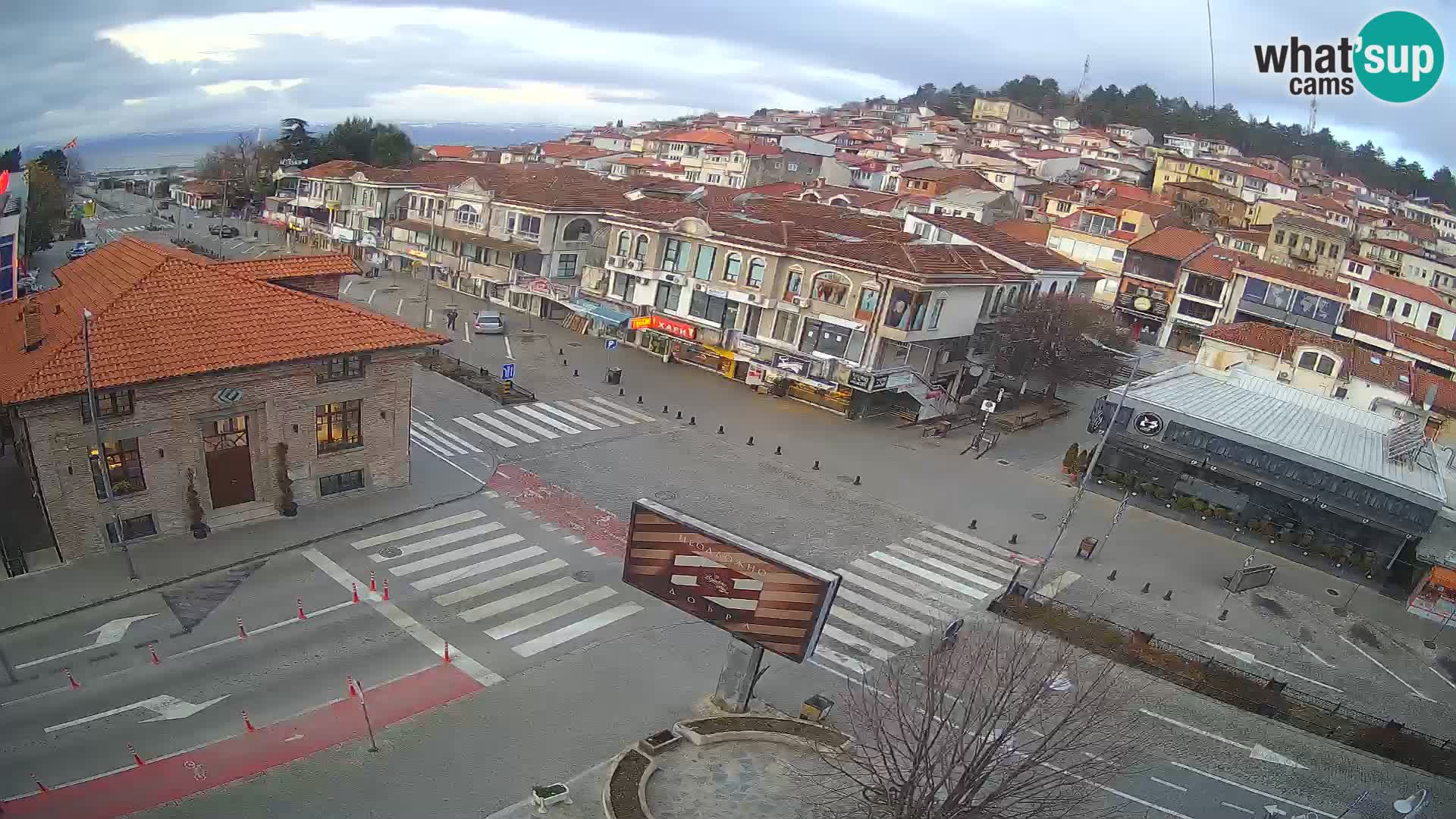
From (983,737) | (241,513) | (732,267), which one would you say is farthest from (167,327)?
(732,267)

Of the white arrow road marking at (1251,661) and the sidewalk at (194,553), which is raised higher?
the white arrow road marking at (1251,661)

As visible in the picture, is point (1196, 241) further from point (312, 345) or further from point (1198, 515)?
point (312, 345)

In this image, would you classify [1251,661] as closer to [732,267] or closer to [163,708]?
[163,708]

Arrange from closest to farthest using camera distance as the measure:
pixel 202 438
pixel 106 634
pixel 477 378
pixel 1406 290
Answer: pixel 106 634, pixel 202 438, pixel 477 378, pixel 1406 290


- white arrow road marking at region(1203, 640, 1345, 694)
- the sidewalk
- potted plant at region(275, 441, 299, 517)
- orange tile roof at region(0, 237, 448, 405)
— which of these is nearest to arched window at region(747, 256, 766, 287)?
the sidewalk

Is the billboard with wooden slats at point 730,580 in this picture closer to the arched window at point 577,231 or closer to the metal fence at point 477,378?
the metal fence at point 477,378

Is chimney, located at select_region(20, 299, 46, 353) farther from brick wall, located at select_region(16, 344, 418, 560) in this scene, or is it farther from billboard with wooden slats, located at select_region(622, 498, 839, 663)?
billboard with wooden slats, located at select_region(622, 498, 839, 663)

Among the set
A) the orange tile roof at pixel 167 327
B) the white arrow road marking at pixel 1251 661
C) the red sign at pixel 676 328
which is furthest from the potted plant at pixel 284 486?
the white arrow road marking at pixel 1251 661
